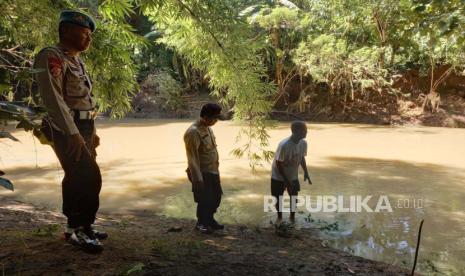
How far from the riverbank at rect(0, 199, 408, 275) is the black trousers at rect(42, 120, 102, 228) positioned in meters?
0.23

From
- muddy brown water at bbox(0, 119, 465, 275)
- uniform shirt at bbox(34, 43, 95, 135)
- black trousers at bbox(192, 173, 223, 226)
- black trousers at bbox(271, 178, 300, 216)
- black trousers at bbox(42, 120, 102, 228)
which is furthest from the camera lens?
black trousers at bbox(271, 178, 300, 216)

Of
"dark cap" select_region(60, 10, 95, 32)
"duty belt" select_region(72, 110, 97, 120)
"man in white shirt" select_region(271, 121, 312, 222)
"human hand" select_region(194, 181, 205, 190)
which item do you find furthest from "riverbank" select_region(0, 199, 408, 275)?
"dark cap" select_region(60, 10, 95, 32)

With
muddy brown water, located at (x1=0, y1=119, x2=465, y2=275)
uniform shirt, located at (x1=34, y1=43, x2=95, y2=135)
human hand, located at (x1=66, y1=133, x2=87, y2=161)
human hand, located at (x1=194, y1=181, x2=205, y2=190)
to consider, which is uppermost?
uniform shirt, located at (x1=34, y1=43, x2=95, y2=135)

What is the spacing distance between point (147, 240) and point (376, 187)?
5.14 metres

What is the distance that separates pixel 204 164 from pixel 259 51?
3.27 m

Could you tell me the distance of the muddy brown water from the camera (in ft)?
16.0

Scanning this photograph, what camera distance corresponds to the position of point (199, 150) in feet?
14.8

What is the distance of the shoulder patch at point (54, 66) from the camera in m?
2.67

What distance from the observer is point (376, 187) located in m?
7.54

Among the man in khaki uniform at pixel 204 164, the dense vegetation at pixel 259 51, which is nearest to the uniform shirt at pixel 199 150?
the man in khaki uniform at pixel 204 164

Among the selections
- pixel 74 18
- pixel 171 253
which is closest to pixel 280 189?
pixel 171 253

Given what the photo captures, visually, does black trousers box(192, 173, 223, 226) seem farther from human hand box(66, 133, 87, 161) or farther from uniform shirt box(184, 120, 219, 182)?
human hand box(66, 133, 87, 161)

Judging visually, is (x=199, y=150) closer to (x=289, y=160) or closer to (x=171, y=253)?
(x=289, y=160)

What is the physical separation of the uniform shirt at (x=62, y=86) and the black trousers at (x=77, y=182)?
0.43 feet
